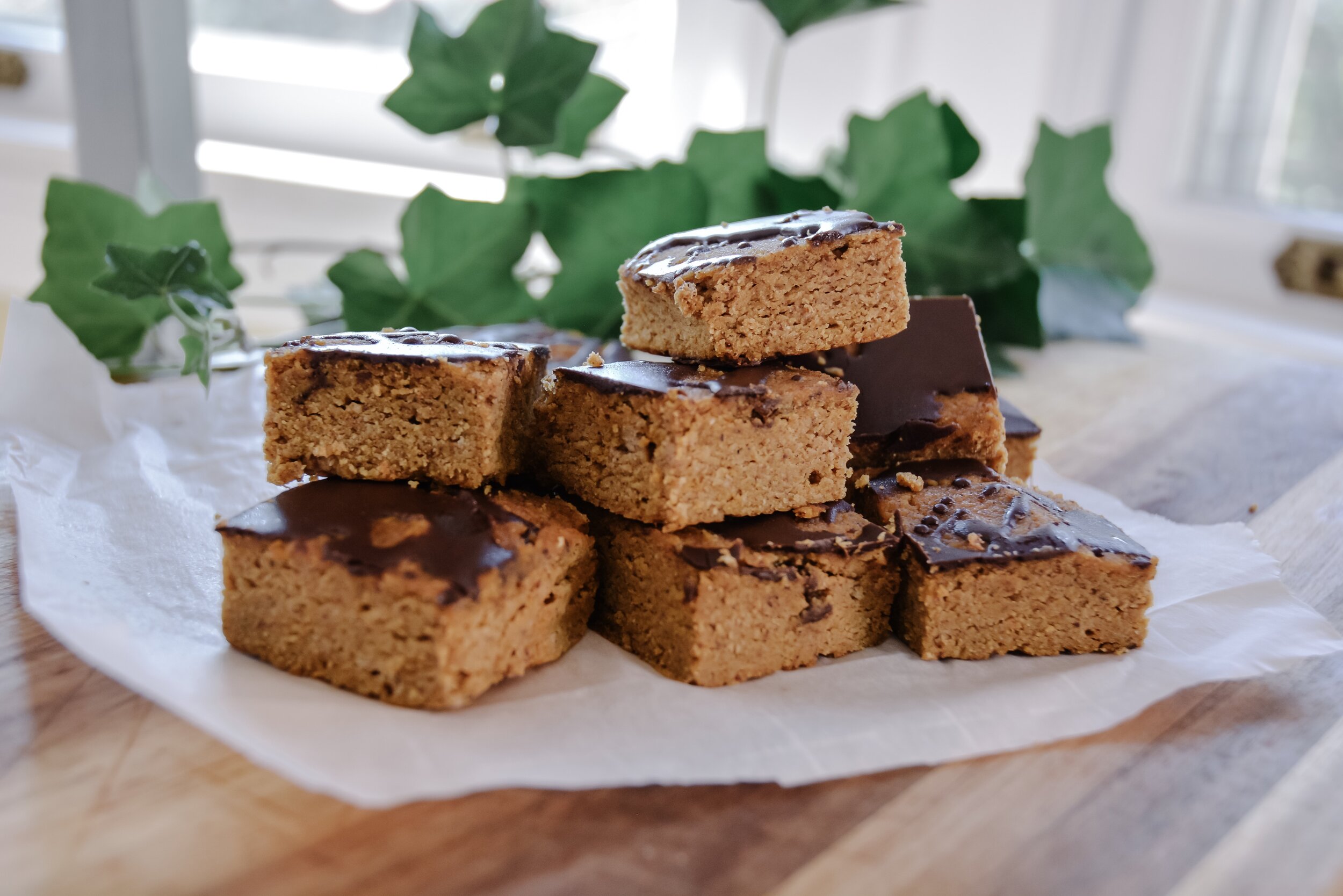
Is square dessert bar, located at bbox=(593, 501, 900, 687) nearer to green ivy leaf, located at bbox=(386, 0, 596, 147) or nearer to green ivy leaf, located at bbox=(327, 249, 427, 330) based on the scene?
green ivy leaf, located at bbox=(327, 249, 427, 330)

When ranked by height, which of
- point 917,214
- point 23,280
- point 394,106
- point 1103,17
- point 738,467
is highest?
point 1103,17

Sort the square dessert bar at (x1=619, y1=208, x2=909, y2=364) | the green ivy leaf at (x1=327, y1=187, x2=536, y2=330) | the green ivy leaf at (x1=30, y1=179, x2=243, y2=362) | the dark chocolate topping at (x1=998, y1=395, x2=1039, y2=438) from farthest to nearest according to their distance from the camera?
the green ivy leaf at (x1=327, y1=187, x2=536, y2=330), the green ivy leaf at (x1=30, y1=179, x2=243, y2=362), the dark chocolate topping at (x1=998, y1=395, x2=1039, y2=438), the square dessert bar at (x1=619, y1=208, x2=909, y2=364)

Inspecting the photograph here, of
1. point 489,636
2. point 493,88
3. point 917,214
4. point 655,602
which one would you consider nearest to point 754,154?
point 917,214

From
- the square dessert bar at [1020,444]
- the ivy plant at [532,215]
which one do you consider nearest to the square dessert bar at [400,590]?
the ivy plant at [532,215]

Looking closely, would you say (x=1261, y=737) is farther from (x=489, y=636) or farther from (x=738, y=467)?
(x=489, y=636)

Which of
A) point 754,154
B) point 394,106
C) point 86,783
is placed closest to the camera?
point 86,783

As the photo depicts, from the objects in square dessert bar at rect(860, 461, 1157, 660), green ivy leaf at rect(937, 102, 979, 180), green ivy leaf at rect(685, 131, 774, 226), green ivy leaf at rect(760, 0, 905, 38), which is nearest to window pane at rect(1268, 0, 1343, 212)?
green ivy leaf at rect(937, 102, 979, 180)

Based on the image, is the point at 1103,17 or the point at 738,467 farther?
the point at 1103,17
